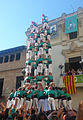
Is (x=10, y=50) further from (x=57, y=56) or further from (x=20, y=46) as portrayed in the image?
(x=57, y=56)

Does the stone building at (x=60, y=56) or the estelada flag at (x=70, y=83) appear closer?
the estelada flag at (x=70, y=83)

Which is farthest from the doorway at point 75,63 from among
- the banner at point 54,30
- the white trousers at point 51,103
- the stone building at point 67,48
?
the white trousers at point 51,103

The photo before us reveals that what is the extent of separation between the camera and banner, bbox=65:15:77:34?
1719cm

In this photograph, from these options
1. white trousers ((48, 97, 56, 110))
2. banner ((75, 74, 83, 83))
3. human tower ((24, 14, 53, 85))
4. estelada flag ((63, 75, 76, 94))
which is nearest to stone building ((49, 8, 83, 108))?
estelada flag ((63, 75, 76, 94))

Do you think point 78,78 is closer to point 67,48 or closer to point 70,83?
point 70,83

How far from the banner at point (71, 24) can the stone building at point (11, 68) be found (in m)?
7.06

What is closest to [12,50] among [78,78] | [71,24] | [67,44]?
[67,44]

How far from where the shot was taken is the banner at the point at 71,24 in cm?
1719

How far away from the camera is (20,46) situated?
21156 mm

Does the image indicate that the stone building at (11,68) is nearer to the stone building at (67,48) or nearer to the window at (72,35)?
the stone building at (67,48)

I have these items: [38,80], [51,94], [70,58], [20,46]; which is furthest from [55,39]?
[51,94]

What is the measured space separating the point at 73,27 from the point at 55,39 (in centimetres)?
272

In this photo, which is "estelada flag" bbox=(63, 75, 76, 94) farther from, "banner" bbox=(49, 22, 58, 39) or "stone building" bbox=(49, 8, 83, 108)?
"banner" bbox=(49, 22, 58, 39)

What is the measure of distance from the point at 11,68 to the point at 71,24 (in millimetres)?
10490
